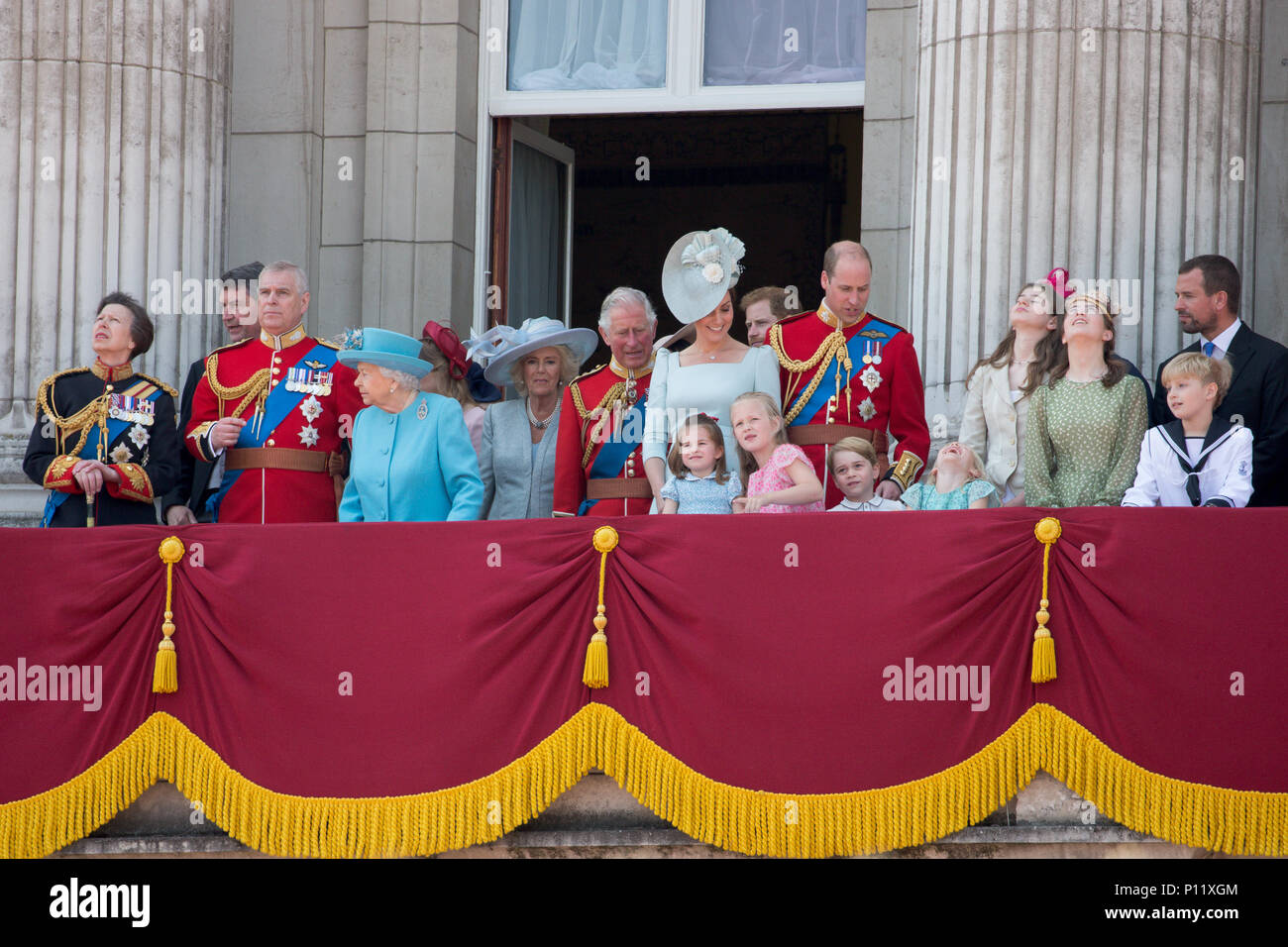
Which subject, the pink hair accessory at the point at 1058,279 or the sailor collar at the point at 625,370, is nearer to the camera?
the sailor collar at the point at 625,370

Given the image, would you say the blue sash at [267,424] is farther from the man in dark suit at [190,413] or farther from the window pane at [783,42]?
the window pane at [783,42]

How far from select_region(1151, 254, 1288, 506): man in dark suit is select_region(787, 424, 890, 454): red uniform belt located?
1.11 metres

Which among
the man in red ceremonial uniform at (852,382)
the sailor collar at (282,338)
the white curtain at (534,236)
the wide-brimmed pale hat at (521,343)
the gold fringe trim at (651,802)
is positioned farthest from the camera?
the white curtain at (534,236)

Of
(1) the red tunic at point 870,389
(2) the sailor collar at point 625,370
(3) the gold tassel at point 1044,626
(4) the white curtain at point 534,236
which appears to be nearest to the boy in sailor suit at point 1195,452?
(3) the gold tassel at point 1044,626

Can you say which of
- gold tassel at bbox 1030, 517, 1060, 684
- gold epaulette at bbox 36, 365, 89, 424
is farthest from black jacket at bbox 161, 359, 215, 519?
gold tassel at bbox 1030, 517, 1060, 684

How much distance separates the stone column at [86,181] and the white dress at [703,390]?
10.1ft

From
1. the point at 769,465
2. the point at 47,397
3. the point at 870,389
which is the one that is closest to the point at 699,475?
the point at 769,465

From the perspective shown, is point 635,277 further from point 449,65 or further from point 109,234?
point 109,234

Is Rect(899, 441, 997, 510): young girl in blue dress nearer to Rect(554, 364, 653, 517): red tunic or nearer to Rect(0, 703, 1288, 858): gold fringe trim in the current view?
Rect(0, 703, 1288, 858): gold fringe trim

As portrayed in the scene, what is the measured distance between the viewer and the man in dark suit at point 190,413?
8.16 metres

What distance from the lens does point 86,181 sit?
31.3 ft

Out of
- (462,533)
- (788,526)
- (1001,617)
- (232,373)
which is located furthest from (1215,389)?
(232,373)

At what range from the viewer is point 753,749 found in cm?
648

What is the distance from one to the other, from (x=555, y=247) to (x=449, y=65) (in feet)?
4.27
